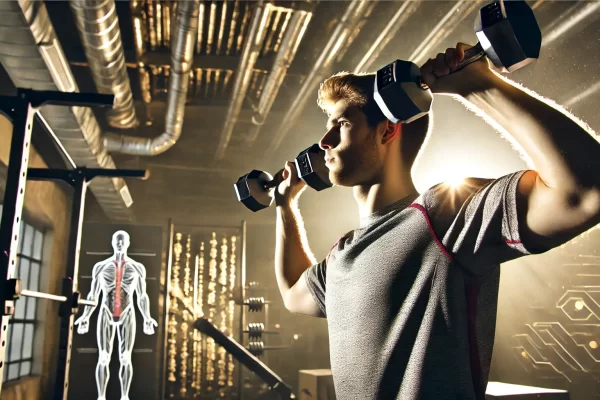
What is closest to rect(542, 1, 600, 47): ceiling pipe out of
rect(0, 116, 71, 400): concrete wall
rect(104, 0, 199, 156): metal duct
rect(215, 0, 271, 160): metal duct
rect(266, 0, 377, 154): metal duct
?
rect(266, 0, 377, 154): metal duct

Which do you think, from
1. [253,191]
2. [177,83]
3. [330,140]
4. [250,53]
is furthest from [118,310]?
[330,140]

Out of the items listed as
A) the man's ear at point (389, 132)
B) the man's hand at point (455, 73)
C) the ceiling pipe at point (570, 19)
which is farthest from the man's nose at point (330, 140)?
the ceiling pipe at point (570, 19)

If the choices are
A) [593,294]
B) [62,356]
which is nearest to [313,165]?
[62,356]

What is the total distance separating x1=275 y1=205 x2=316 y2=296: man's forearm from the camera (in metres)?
1.49

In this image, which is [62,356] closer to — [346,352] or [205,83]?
[346,352]

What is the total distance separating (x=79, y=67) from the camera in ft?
17.6

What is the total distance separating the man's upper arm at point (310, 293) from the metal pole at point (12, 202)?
114 cm

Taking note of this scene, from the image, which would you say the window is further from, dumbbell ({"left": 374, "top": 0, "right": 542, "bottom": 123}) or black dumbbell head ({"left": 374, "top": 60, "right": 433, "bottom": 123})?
dumbbell ({"left": 374, "top": 0, "right": 542, "bottom": 123})

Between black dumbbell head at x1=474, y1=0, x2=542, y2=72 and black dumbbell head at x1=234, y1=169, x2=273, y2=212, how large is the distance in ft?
3.28

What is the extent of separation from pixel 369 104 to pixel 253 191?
1.96ft

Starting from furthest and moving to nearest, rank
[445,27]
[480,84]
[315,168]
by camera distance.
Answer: [445,27], [315,168], [480,84]

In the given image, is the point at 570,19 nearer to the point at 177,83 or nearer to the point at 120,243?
the point at 177,83

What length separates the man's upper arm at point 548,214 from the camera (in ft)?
2.34

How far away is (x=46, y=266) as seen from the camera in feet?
19.4
